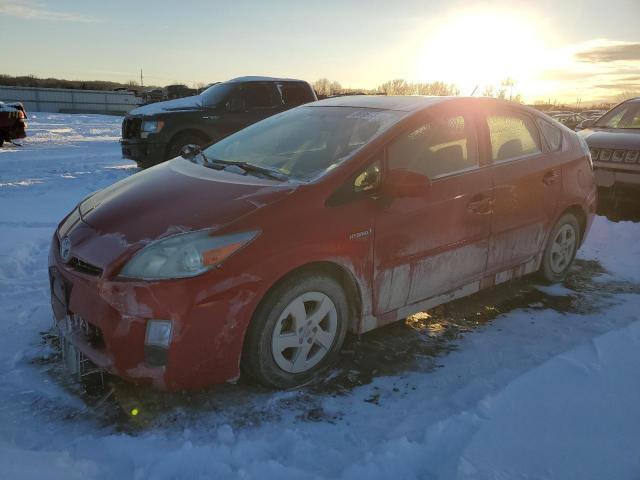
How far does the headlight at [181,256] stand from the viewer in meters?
2.54

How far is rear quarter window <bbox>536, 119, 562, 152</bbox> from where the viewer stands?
14.4ft

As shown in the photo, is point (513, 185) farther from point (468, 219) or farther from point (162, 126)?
point (162, 126)

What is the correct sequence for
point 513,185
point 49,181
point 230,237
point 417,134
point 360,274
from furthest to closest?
1. point 49,181
2. point 513,185
3. point 417,134
4. point 360,274
5. point 230,237

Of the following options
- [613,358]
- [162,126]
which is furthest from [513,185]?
[162,126]

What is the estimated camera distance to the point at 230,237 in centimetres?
262

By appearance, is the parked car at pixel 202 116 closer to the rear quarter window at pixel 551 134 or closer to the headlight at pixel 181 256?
the rear quarter window at pixel 551 134

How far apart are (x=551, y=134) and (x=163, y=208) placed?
3304mm

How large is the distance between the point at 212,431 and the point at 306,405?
51 centimetres

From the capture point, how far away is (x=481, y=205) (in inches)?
143

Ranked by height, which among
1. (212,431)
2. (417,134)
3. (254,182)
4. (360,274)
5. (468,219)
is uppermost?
(417,134)

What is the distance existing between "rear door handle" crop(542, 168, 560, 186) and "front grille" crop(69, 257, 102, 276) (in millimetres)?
3322

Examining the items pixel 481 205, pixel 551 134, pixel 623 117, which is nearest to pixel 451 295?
pixel 481 205

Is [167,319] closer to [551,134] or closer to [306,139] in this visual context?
[306,139]

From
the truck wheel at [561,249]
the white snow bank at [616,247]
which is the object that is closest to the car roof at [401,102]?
the truck wheel at [561,249]
